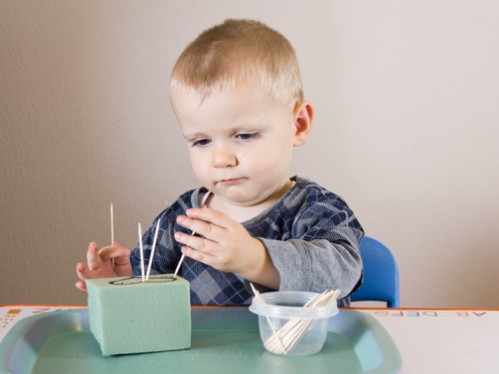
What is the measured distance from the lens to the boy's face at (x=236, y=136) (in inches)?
33.7

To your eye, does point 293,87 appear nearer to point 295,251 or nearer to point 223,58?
point 223,58

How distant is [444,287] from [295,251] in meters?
1.09

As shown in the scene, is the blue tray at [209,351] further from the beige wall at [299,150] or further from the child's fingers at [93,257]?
the beige wall at [299,150]

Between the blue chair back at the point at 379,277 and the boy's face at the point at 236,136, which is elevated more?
the boy's face at the point at 236,136

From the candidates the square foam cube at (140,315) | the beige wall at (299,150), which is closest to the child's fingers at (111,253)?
the square foam cube at (140,315)

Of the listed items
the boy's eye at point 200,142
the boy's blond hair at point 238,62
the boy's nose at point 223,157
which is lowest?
the boy's nose at point 223,157

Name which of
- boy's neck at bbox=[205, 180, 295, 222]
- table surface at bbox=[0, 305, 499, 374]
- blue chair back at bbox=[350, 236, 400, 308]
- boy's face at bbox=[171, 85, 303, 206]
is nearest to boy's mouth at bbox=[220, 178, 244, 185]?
boy's face at bbox=[171, 85, 303, 206]

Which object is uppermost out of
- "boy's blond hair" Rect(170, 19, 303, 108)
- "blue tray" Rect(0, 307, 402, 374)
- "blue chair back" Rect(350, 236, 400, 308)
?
"boy's blond hair" Rect(170, 19, 303, 108)

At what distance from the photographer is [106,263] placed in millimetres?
951

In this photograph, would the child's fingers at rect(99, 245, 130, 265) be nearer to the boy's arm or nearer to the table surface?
the table surface

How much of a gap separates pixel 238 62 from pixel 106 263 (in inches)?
12.2

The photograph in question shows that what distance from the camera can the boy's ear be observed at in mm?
971

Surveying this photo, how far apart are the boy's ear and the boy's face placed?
4cm

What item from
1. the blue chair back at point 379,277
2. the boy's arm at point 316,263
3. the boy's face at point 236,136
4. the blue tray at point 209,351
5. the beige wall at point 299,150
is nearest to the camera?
the blue tray at point 209,351
